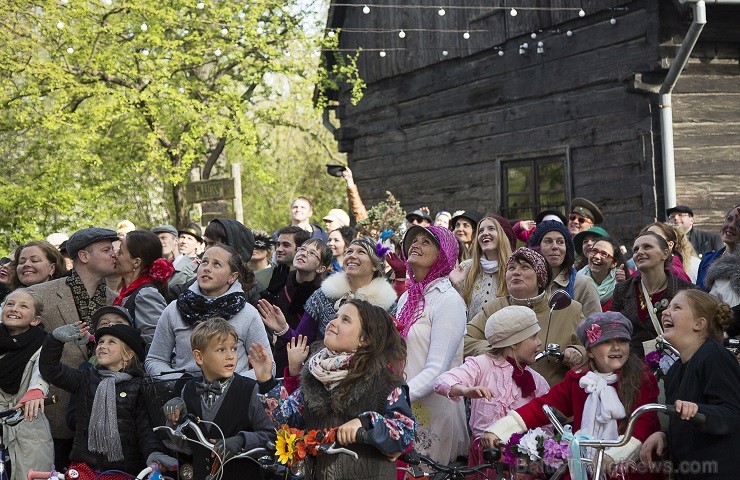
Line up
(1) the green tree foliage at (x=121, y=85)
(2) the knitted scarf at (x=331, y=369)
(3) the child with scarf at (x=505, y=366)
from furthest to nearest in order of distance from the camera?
(1) the green tree foliage at (x=121, y=85) → (3) the child with scarf at (x=505, y=366) → (2) the knitted scarf at (x=331, y=369)

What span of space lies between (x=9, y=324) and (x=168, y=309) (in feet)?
4.22

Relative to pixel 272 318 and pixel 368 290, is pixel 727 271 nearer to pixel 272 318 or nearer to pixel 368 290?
pixel 368 290

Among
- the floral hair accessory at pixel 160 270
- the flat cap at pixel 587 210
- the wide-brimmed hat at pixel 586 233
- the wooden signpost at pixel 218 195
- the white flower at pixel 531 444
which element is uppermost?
the wooden signpost at pixel 218 195

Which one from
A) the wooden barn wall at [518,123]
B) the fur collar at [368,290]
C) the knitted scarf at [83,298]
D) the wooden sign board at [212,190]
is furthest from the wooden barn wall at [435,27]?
the knitted scarf at [83,298]

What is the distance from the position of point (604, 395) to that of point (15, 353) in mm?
3967

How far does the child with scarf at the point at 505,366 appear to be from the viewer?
5.82 m

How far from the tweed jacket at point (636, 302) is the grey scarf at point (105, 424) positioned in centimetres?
319

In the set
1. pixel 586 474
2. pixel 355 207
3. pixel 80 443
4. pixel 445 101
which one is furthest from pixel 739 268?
pixel 445 101

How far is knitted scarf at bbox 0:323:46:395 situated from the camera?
706 cm

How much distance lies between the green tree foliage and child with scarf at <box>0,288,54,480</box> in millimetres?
11058

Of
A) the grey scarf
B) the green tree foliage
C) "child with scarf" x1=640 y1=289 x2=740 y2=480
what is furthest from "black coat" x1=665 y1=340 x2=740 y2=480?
the green tree foliage

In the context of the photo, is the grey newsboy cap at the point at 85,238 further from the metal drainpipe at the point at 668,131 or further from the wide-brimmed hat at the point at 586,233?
the metal drainpipe at the point at 668,131

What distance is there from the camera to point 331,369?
199 inches

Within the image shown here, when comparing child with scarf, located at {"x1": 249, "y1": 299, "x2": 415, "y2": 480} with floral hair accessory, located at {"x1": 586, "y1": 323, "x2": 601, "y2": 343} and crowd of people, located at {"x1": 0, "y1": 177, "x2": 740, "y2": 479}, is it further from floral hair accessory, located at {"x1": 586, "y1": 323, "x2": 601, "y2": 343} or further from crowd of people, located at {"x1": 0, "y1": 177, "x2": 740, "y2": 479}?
floral hair accessory, located at {"x1": 586, "y1": 323, "x2": 601, "y2": 343}
